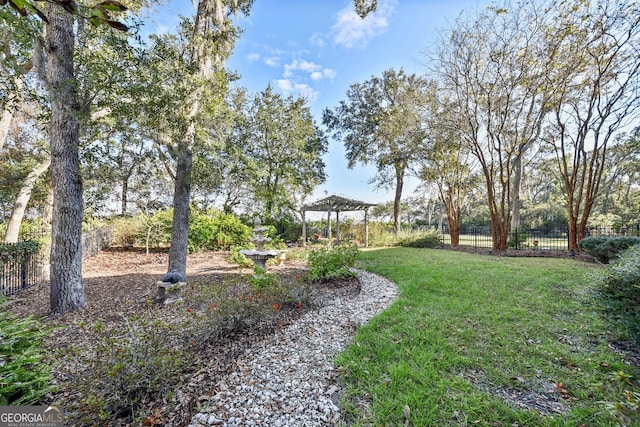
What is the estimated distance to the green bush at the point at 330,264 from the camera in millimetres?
5488

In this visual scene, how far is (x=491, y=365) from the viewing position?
92.8 inches

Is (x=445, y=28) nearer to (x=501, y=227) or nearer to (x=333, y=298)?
(x=501, y=227)

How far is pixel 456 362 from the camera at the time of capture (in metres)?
2.38

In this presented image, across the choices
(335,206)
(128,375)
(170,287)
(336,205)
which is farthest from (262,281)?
(335,206)

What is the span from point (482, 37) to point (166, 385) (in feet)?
36.1

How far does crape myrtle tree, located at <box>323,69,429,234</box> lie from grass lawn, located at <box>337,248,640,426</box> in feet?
32.6

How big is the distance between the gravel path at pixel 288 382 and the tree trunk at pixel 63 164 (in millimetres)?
3452

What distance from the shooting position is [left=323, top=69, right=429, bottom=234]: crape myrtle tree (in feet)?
43.3

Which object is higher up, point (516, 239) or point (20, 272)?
point (516, 239)

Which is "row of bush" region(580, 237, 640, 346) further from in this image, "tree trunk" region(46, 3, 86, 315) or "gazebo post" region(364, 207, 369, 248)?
"gazebo post" region(364, 207, 369, 248)

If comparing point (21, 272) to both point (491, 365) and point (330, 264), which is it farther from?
point (491, 365)

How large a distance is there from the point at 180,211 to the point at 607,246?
9.68m

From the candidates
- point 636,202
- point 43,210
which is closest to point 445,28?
point 43,210

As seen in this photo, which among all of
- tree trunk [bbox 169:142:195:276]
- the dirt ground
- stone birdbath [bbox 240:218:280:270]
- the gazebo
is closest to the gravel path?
the dirt ground
